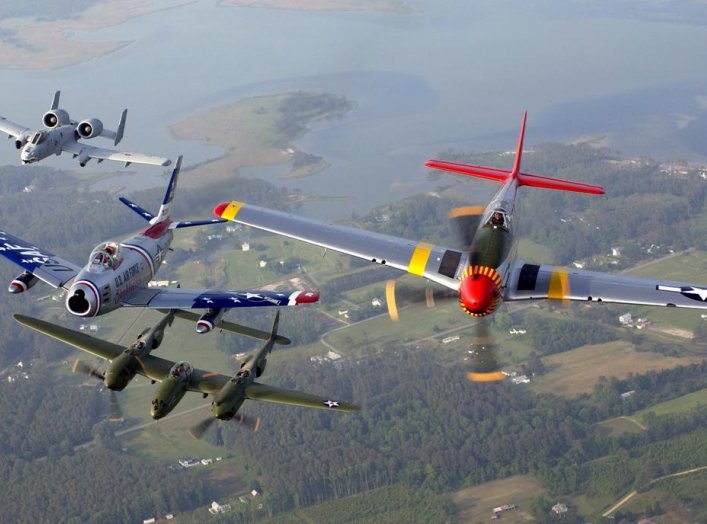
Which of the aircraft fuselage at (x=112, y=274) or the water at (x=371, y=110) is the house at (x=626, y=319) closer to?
the water at (x=371, y=110)

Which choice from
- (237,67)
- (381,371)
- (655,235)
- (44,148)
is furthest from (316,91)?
(44,148)

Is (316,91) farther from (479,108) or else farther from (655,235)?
(655,235)

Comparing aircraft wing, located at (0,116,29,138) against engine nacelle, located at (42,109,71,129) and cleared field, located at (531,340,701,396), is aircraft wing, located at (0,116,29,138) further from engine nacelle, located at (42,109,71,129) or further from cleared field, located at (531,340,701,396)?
cleared field, located at (531,340,701,396)

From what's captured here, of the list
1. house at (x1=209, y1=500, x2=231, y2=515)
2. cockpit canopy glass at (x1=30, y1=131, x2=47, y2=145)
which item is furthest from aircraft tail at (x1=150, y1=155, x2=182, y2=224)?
house at (x1=209, y1=500, x2=231, y2=515)

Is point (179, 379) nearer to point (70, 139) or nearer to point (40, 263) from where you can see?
point (40, 263)

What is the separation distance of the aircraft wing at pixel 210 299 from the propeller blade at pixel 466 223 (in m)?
6.44

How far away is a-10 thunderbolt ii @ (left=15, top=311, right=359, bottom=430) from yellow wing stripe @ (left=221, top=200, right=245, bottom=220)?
7287 mm

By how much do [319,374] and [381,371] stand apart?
594cm

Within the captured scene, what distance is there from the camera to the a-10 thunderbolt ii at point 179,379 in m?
40.7

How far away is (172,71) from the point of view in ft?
641

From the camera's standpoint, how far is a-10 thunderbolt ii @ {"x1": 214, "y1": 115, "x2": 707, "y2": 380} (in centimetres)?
3909

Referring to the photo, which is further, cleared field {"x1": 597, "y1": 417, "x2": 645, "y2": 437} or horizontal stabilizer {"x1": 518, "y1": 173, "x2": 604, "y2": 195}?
cleared field {"x1": 597, "y1": 417, "x2": 645, "y2": 437}

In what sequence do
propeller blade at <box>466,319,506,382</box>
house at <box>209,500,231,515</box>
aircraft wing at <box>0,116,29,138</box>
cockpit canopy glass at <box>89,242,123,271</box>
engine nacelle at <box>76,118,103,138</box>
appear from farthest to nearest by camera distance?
house at <box>209,500,231,515</box>
aircraft wing at <box>0,116,29,138</box>
engine nacelle at <box>76,118,103,138</box>
cockpit canopy glass at <box>89,242,123,271</box>
propeller blade at <box>466,319,506,382</box>

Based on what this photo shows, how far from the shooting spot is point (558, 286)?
1656 inches
